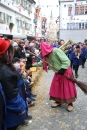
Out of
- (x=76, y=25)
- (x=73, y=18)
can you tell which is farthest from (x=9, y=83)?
(x=73, y=18)

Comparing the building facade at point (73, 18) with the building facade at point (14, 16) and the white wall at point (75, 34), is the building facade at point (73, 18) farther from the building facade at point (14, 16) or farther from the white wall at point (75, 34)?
the building facade at point (14, 16)

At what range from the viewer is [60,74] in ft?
14.7

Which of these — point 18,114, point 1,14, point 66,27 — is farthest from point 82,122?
point 66,27

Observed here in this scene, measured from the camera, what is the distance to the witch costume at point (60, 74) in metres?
4.37

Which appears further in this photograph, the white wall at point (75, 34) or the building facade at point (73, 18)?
the building facade at point (73, 18)

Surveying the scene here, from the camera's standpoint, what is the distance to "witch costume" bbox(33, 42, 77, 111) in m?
4.37

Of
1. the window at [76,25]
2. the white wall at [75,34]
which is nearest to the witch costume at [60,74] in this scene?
the white wall at [75,34]

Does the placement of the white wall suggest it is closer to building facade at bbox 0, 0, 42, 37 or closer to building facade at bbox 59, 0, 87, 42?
building facade at bbox 59, 0, 87, 42

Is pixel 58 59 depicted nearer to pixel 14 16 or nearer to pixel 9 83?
pixel 9 83

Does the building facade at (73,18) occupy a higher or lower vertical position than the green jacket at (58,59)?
higher

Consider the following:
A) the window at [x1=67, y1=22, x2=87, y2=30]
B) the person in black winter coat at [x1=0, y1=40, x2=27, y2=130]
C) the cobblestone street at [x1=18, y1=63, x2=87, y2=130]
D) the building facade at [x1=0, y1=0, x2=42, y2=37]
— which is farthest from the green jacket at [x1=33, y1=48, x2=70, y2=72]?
the window at [x1=67, y1=22, x2=87, y2=30]

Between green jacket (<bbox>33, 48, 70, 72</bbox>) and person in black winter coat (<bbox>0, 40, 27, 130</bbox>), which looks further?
green jacket (<bbox>33, 48, 70, 72</bbox>)

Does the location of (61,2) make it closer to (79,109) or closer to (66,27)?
(66,27)

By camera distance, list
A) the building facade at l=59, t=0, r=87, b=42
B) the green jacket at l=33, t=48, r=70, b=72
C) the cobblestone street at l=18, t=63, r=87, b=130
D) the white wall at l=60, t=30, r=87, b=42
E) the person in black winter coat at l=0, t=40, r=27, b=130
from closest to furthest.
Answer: the person in black winter coat at l=0, t=40, r=27, b=130 → the cobblestone street at l=18, t=63, r=87, b=130 → the green jacket at l=33, t=48, r=70, b=72 → the white wall at l=60, t=30, r=87, b=42 → the building facade at l=59, t=0, r=87, b=42
